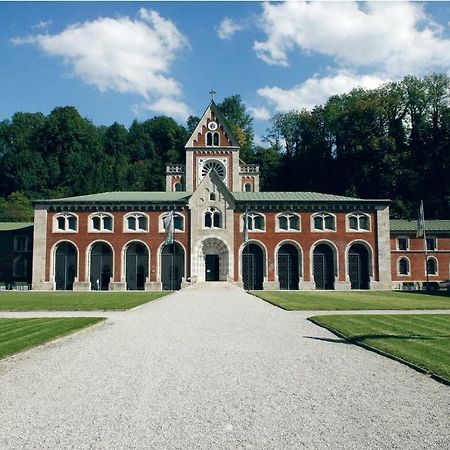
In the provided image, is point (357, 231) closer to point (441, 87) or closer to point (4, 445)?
point (441, 87)

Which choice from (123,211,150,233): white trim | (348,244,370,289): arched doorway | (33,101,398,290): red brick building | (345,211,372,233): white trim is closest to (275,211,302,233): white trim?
(33,101,398,290): red brick building

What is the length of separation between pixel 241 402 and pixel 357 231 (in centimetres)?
4388

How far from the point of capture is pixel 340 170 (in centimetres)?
7400

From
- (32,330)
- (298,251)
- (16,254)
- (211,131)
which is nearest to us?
(32,330)

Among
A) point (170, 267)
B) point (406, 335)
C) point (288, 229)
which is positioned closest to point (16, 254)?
point (170, 267)

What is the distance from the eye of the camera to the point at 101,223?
160ft

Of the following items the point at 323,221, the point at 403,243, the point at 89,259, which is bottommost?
the point at 89,259

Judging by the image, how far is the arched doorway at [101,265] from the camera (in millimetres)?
48469

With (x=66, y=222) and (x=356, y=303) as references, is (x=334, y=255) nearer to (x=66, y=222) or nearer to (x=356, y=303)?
(x=356, y=303)

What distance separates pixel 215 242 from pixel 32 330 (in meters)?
35.3

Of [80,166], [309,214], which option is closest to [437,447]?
[309,214]

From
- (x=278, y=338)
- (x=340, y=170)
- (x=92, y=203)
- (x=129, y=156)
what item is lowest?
(x=278, y=338)

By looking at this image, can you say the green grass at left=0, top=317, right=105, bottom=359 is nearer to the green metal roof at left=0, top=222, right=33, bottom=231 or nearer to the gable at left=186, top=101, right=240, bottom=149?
A: the green metal roof at left=0, top=222, right=33, bottom=231

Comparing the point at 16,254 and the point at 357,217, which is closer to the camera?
the point at 357,217
